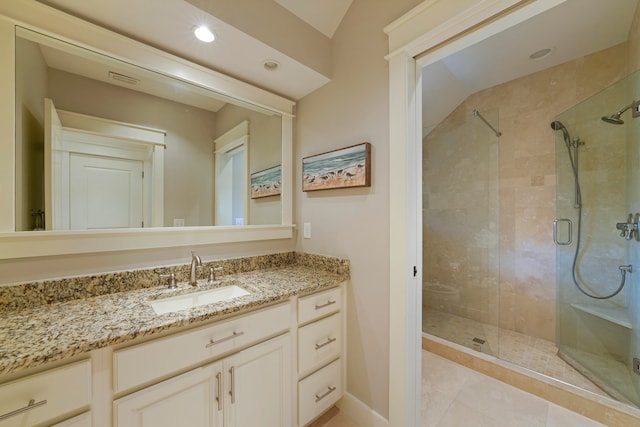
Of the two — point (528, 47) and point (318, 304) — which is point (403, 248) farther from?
point (528, 47)

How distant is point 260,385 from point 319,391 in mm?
460

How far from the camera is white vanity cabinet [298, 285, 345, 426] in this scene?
4.69ft

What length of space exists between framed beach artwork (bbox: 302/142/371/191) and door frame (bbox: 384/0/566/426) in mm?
165

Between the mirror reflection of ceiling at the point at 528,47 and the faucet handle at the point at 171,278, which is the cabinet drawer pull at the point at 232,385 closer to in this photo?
the faucet handle at the point at 171,278

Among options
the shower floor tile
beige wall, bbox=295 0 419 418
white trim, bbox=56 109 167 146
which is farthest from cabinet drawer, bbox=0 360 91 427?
the shower floor tile

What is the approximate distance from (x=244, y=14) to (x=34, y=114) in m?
1.09

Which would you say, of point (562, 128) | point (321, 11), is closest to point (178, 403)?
point (321, 11)

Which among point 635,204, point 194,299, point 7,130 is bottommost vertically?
point 194,299

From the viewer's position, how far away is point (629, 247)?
1.86m

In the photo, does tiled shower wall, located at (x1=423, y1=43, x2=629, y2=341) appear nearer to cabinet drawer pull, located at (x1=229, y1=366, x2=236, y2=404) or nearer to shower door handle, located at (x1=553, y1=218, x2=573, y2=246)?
shower door handle, located at (x1=553, y1=218, x2=573, y2=246)

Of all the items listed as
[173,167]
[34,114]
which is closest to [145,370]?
[173,167]

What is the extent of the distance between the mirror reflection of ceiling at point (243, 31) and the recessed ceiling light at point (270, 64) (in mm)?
22

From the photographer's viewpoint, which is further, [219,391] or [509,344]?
[509,344]

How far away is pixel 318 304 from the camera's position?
1513 mm
